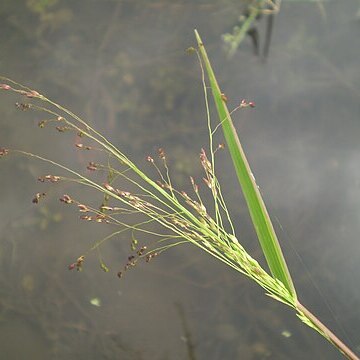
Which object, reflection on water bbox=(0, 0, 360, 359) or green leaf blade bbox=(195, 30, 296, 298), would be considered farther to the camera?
reflection on water bbox=(0, 0, 360, 359)

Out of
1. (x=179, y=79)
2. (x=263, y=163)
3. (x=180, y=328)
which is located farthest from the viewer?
(x=179, y=79)

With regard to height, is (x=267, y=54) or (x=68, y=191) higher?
(x=267, y=54)

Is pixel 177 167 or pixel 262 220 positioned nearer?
pixel 262 220

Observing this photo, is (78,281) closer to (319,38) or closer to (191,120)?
(191,120)

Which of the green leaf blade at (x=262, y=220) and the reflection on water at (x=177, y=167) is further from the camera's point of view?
the reflection on water at (x=177, y=167)

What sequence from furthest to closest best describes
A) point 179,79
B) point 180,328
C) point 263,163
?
point 179,79 < point 263,163 < point 180,328

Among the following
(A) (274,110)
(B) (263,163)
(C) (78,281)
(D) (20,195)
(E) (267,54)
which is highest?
(E) (267,54)

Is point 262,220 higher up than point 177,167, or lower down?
higher up

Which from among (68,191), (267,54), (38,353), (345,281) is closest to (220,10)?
(267,54)
